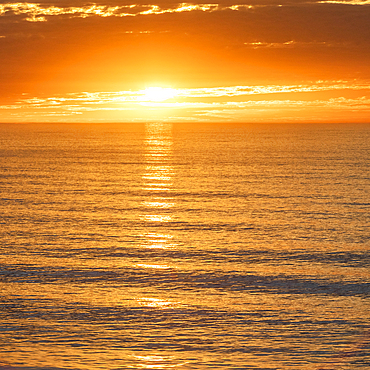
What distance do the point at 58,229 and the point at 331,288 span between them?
24.9 metres

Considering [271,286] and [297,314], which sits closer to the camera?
[297,314]

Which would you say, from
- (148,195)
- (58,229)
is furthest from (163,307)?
(148,195)

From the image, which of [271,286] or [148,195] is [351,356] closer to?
[271,286]

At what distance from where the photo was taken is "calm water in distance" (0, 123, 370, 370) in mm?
23188

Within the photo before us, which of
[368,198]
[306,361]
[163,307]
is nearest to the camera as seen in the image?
[306,361]

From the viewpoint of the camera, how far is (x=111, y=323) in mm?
26328

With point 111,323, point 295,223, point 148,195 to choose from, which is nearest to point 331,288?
point 111,323

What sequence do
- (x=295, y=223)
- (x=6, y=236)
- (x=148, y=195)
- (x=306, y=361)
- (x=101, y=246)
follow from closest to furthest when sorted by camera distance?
(x=306, y=361) → (x=101, y=246) → (x=6, y=236) → (x=295, y=223) → (x=148, y=195)

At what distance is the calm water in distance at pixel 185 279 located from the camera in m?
23.2

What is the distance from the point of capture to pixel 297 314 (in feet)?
90.6

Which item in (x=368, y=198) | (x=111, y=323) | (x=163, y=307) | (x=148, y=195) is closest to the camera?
(x=111, y=323)

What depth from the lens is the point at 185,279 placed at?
33.1 metres

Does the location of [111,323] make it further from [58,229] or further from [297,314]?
[58,229]

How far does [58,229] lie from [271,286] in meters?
22.0
